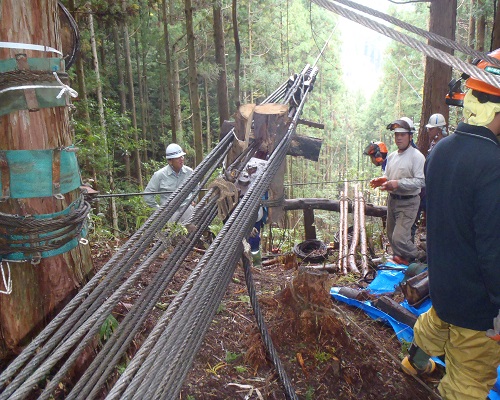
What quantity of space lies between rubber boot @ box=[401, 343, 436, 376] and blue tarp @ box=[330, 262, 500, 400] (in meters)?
0.23

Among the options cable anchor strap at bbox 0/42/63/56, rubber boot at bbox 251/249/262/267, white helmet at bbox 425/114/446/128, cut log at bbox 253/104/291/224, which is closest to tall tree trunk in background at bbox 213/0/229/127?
white helmet at bbox 425/114/446/128

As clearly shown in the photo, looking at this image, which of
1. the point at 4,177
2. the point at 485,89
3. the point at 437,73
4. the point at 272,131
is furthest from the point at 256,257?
the point at 437,73

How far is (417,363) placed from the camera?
8.87 ft

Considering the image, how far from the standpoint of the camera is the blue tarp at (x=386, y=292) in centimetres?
332

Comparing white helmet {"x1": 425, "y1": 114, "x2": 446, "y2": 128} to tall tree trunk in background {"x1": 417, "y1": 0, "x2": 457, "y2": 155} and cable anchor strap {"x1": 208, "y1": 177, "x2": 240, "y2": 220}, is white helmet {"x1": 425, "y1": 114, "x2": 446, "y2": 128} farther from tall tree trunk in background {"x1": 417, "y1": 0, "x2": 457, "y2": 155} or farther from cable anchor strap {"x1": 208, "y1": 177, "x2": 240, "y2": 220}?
cable anchor strap {"x1": 208, "y1": 177, "x2": 240, "y2": 220}

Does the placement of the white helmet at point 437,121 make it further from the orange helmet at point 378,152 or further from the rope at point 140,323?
the rope at point 140,323

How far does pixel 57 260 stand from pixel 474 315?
7.12ft

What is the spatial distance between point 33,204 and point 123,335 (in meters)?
0.62

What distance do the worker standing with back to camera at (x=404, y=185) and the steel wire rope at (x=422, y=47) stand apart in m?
3.77

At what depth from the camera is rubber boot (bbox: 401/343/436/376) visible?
2666 millimetres

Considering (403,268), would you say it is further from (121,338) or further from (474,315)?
(121,338)

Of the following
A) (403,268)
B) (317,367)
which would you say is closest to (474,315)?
(317,367)

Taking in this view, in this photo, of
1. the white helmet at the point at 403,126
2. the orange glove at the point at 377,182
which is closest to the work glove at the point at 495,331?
the orange glove at the point at 377,182

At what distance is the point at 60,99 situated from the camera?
4.82 ft
